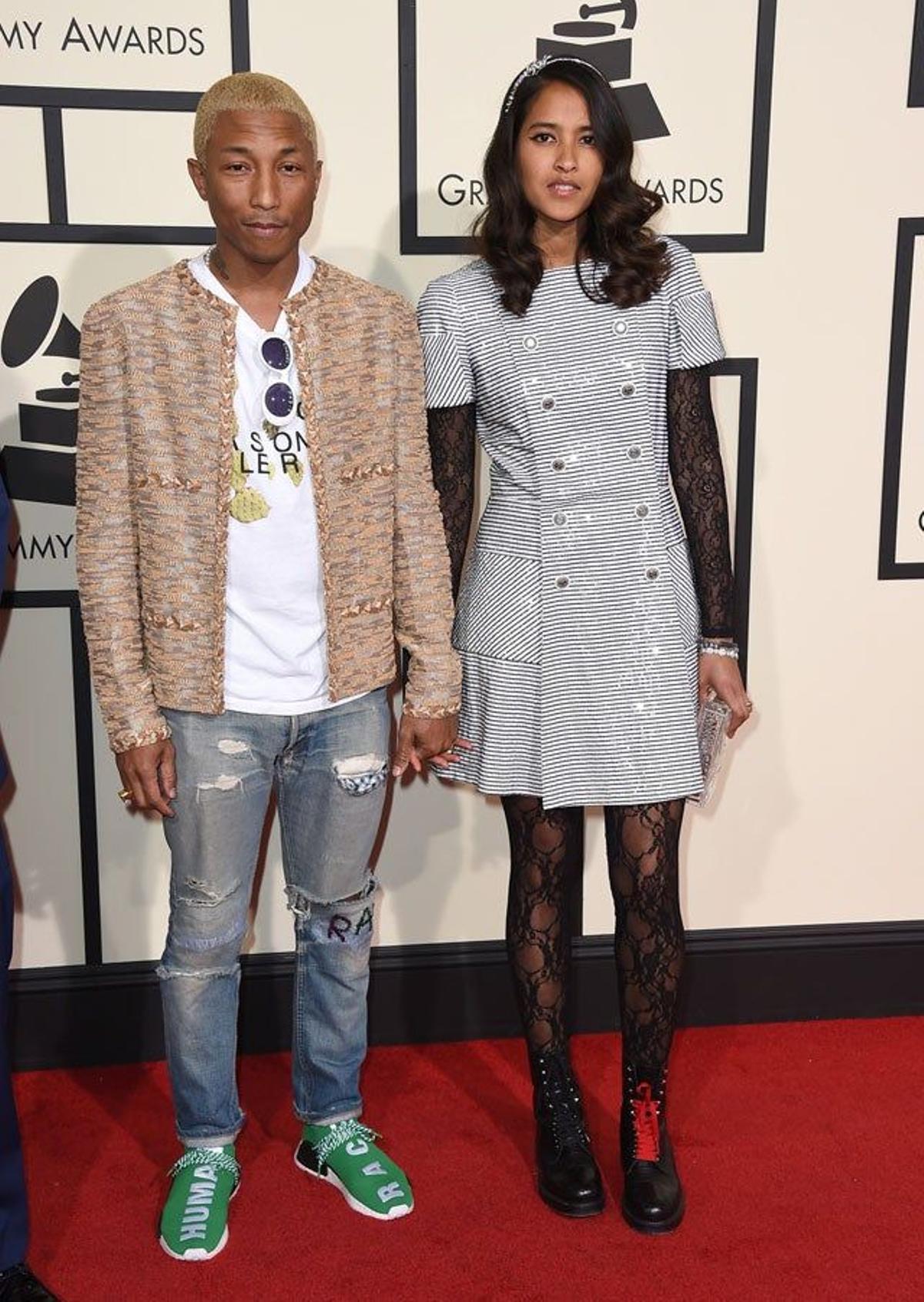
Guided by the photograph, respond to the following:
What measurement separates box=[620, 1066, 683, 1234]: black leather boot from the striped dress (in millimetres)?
521

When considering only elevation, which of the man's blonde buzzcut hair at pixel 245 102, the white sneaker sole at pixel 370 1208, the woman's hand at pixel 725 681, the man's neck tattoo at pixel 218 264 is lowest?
the white sneaker sole at pixel 370 1208

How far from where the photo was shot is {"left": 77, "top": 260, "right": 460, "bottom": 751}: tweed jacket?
77.6 inches

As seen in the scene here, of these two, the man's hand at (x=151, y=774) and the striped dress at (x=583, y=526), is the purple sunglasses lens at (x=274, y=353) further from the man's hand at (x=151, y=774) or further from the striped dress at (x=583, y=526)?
the man's hand at (x=151, y=774)

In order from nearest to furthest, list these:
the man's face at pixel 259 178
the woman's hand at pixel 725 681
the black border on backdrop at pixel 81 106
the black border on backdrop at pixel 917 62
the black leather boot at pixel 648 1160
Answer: the man's face at pixel 259 178 → the black leather boot at pixel 648 1160 → the woman's hand at pixel 725 681 → the black border on backdrop at pixel 81 106 → the black border on backdrop at pixel 917 62

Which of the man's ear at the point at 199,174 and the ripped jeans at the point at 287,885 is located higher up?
the man's ear at the point at 199,174

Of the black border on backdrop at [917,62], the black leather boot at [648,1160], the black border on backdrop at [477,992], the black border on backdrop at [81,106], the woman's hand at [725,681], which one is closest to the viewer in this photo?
the black leather boot at [648,1160]

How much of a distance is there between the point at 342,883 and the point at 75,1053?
0.91m

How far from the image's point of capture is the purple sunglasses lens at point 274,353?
6.63 feet

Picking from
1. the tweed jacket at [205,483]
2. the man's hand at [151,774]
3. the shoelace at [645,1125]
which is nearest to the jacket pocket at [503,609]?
the tweed jacket at [205,483]

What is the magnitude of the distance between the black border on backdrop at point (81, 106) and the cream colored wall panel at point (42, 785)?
0.71m

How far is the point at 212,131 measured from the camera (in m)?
1.94

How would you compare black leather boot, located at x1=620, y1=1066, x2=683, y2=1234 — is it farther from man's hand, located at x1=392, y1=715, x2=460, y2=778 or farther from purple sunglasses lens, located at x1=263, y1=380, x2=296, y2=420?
purple sunglasses lens, located at x1=263, y1=380, x2=296, y2=420

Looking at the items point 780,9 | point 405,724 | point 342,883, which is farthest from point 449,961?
point 780,9

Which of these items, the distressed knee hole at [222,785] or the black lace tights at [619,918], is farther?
the black lace tights at [619,918]
